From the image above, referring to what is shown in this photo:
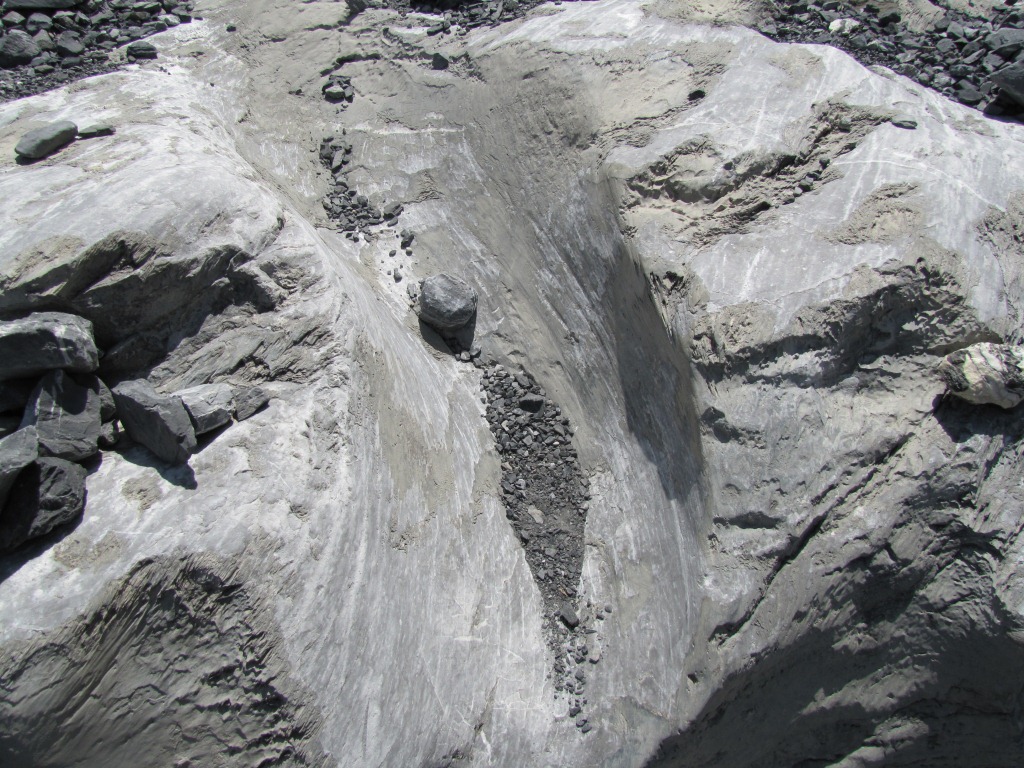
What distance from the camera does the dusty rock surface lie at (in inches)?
109

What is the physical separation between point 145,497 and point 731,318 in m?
2.61

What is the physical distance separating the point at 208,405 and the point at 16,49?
4008 mm

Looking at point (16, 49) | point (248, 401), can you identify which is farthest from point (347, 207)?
point (16, 49)

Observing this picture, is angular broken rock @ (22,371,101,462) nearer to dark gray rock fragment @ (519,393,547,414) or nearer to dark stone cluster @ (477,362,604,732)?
dark stone cluster @ (477,362,604,732)

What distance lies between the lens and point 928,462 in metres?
3.25

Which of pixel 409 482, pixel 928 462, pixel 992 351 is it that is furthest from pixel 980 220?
pixel 409 482

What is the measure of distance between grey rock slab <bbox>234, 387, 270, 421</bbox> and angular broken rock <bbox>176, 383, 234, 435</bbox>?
0.03m

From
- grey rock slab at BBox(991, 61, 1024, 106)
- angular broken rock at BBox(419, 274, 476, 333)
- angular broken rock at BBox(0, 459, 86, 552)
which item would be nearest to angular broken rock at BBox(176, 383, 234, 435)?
angular broken rock at BBox(0, 459, 86, 552)

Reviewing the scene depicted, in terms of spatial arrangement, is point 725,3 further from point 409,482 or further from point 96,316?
point 96,316

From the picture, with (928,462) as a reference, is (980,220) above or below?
above

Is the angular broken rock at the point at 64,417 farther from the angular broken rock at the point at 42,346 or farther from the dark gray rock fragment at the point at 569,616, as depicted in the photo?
the dark gray rock fragment at the point at 569,616

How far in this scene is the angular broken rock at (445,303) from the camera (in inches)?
168

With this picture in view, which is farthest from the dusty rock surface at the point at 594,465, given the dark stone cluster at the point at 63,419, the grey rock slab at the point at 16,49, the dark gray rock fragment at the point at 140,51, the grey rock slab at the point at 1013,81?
the grey rock slab at the point at 16,49

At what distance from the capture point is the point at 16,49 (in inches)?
204
